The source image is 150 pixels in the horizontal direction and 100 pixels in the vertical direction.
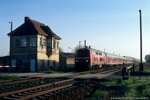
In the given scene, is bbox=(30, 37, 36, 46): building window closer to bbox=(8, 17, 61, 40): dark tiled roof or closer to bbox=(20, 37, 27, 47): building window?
bbox=(8, 17, 61, 40): dark tiled roof

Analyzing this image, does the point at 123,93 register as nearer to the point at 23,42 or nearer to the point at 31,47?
the point at 31,47

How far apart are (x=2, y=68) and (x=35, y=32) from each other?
7.19 meters

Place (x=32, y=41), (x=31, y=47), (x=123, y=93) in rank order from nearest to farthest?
1. (x=123, y=93)
2. (x=31, y=47)
3. (x=32, y=41)

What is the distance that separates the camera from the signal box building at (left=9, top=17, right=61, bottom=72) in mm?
29797

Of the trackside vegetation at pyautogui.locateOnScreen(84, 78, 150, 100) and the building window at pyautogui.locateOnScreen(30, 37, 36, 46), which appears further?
the building window at pyautogui.locateOnScreen(30, 37, 36, 46)

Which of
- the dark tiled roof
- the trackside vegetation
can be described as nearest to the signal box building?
the dark tiled roof

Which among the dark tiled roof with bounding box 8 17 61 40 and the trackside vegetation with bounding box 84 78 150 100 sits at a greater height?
the dark tiled roof with bounding box 8 17 61 40

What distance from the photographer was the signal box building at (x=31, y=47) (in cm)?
2980

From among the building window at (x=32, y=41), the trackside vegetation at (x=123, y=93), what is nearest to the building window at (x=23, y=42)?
the building window at (x=32, y=41)

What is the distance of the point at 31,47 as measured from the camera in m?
30.1

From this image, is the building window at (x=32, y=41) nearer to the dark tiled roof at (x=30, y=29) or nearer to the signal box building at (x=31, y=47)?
the signal box building at (x=31, y=47)

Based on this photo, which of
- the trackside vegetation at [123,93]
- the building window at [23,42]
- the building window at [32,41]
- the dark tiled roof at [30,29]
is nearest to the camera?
the trackside vegetation at [123,93]

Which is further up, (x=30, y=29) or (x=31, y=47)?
(x=30, y=29)

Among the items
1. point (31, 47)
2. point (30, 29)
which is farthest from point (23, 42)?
point (30, 29)
